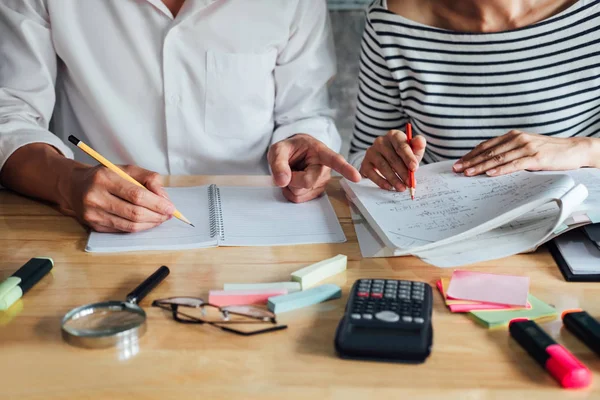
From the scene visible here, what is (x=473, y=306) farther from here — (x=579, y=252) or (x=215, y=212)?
(x=215, y=212)

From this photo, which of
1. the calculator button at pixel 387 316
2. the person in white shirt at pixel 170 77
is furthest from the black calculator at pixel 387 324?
the person in white shirt at pixel 170 77

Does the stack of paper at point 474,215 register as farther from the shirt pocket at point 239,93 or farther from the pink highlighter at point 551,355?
the shirt pocket at point 239,93

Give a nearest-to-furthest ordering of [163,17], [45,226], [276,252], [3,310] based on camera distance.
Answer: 1. [3,310]
2. [276,252]
3. [45,226]
4. [163,17]

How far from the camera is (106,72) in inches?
60.6

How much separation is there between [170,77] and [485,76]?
2.22 ft

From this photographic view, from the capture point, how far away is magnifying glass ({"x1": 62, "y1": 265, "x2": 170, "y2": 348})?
0.75 metres

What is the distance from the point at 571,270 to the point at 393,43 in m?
0.81

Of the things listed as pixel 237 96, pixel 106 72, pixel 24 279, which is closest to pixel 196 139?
pixel 237 96

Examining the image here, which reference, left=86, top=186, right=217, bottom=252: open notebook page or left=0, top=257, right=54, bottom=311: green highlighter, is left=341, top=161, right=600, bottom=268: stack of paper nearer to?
left=86, top=186, right=217, bottom=252: open notebook page

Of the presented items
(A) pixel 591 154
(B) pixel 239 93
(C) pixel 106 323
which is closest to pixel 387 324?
(C) pixel 106 323

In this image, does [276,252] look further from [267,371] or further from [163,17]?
[163,17]

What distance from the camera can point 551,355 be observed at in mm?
704

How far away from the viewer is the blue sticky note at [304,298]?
83 cm

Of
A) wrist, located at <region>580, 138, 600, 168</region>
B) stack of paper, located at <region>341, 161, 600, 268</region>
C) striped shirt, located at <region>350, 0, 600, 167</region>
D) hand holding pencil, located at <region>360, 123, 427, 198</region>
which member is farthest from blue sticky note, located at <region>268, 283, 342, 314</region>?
striped shirt, located at <region>350, 0, 600, 167</region>
